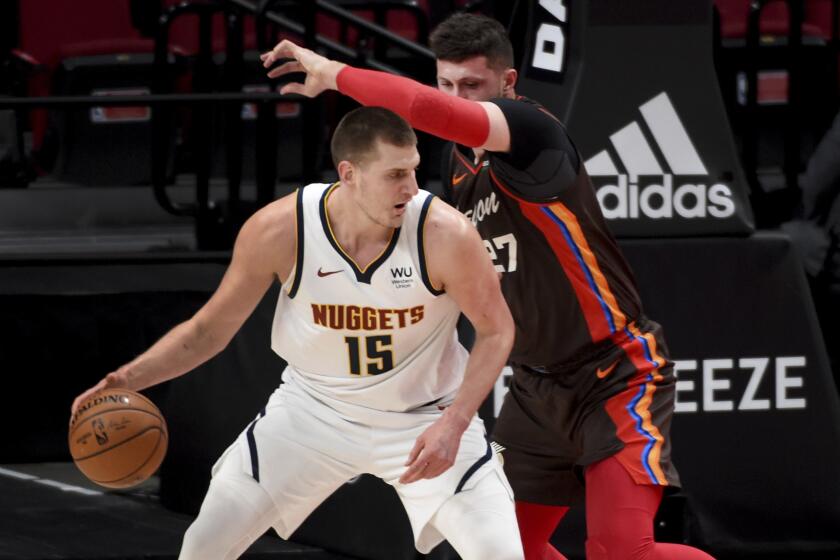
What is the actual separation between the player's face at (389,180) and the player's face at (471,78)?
1.08 ft

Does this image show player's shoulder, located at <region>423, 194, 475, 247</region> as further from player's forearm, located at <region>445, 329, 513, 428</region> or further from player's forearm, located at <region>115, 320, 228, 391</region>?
player's forearm, located at <region>115, 320, 228, 391</region>

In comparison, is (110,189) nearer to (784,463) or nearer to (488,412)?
(488,412)

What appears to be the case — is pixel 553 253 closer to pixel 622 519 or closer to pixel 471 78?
pixel 471 78

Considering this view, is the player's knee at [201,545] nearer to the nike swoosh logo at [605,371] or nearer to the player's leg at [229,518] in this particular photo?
the player's leg at [229,518]

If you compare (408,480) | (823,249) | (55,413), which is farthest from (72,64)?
(408,480)

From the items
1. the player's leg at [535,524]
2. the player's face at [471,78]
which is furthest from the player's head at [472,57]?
the player's leg at [535,524]

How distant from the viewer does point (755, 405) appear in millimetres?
5836

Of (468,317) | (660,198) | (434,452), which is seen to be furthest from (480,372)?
(660,198)

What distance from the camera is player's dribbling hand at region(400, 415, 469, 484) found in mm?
4086

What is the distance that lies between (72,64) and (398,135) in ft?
16.3

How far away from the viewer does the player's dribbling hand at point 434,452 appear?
13.4ft

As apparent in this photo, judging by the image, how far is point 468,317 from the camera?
14.0 feet

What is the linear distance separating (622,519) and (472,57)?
4.51 ft

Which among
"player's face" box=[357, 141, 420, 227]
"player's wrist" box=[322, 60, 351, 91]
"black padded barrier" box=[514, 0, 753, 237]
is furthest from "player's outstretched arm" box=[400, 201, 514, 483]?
"black padded barrier" box=[514, 0, 753, 237]
